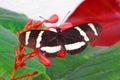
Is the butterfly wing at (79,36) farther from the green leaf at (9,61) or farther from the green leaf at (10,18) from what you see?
the green leaf at (10,18)

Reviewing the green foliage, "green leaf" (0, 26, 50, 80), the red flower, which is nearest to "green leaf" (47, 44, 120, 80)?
the green foliage

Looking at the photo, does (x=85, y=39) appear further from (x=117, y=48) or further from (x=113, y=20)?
(x=113, y=20)

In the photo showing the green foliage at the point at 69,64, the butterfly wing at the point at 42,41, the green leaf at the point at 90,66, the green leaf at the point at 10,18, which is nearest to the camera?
the butterfly wing at the point at 42,41

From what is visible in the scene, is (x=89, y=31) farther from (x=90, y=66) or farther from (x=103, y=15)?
(x=103, y=15)

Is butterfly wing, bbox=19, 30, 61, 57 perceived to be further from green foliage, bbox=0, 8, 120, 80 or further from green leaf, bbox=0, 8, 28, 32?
green leaf, bbox=0, 8, 28, 32

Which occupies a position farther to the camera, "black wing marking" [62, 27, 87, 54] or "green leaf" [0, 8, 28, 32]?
"green leaf" [0, 8, 28, 32]

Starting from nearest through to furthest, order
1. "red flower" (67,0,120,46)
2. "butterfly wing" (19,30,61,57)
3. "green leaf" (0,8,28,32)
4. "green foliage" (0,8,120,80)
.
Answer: "butterfly wing" (19,30,61,57)
"green foliage" (0,8,120,80)
"green leaf" (0,8,28,32)
"red flower" (67,0,120,46)

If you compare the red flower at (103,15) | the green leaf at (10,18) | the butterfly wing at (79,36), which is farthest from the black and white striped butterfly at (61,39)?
the red flower at (103,15)
